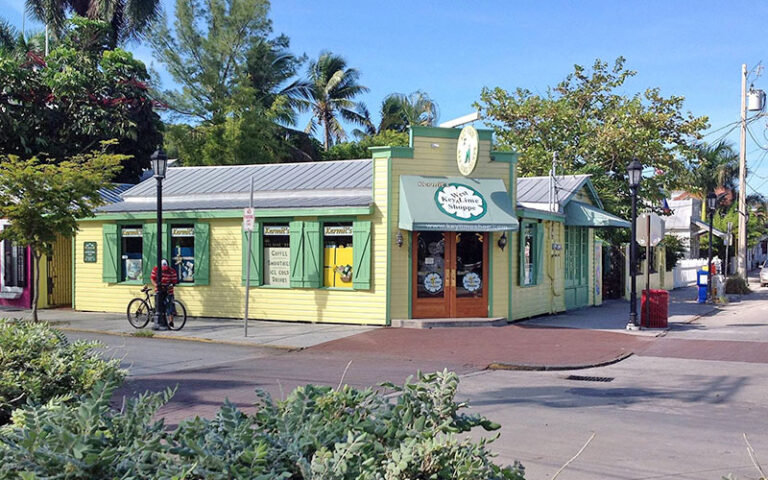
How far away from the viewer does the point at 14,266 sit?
2064 centimetres

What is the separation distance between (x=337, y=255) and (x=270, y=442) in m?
14.3

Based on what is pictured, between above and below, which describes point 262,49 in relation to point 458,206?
above

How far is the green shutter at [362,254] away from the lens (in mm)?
16594

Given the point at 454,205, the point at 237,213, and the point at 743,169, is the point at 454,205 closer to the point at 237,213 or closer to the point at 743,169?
the point at 237,213

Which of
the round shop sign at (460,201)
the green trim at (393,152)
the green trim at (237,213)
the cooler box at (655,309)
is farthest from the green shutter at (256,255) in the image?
the cooler box at (655,309)

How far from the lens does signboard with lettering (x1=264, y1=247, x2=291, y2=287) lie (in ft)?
57.7

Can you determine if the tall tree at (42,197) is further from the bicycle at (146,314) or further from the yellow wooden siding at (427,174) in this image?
the yellow wooden siding at (427,174)

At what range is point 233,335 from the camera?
15297mm

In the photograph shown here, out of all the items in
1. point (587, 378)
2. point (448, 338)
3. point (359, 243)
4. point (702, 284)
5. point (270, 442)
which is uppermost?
point (359, 243)

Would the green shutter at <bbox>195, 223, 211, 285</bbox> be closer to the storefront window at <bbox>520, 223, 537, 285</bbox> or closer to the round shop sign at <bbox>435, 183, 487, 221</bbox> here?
the round shop sign at <bbox>435, 183, 487, 221</bbox>

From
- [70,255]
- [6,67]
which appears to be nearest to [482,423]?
[70,255]

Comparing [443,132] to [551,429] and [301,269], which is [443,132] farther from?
[551,429]

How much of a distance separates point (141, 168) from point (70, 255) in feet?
36.0

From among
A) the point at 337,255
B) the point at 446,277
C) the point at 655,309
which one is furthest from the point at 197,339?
the point at 655,309
